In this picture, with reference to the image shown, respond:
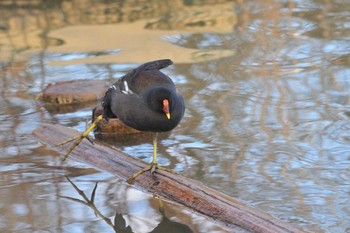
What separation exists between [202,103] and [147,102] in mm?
2306

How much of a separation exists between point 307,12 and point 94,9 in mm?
2990

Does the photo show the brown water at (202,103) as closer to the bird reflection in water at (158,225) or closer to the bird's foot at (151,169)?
the bird reflection in water at (158,225)

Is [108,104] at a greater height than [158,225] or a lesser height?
greater

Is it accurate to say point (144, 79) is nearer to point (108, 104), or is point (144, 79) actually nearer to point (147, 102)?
point (147, 102)

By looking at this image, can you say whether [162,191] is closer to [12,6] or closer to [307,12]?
[307,12]

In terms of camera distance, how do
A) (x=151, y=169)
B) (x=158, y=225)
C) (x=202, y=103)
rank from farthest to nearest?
(x=202, y=103)
(x=151, y=169)
(x=158, y=225)

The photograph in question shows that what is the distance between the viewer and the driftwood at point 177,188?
412cm

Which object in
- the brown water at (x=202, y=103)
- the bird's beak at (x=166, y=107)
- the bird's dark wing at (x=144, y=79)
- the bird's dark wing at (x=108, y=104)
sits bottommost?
the brown water at (x=202, y=103)

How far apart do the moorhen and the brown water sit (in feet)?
1.79

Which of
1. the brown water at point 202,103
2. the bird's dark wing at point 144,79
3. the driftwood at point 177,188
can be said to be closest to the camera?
the driftwood at point 177,188

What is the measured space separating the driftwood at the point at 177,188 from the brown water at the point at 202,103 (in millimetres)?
80

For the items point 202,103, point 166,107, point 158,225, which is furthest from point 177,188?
point 202,103

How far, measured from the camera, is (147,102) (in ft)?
14.9

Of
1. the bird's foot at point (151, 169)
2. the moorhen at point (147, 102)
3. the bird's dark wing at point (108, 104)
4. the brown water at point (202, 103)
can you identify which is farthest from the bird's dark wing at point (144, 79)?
the brown water at point (202, 103)
